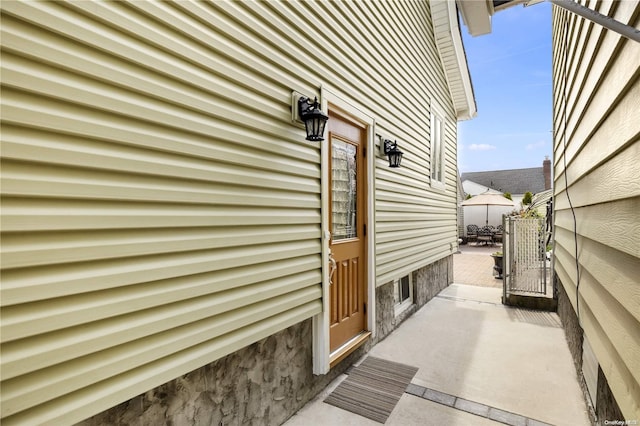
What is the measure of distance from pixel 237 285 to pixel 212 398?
0.66 m

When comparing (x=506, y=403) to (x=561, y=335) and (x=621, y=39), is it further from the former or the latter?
(x=621, y=39)

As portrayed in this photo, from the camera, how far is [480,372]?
10.2 ft

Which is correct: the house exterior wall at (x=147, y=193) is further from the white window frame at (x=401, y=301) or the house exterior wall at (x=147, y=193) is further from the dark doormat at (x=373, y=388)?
the white window frame at (x=401, y=301)

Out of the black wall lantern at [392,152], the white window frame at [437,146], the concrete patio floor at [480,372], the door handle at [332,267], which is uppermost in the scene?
the white window frame at [437,146]

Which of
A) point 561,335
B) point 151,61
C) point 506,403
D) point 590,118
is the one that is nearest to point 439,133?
point 561,335

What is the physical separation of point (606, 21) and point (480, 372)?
305 centimetres

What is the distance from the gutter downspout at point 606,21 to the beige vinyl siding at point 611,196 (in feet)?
0.72

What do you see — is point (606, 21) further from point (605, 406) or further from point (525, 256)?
point (525, 256)

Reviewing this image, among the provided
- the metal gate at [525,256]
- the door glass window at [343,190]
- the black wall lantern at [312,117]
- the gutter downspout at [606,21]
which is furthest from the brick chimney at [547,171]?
the gutter downspout at [606,21]

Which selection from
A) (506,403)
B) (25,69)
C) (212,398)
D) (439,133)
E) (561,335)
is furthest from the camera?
(439,133)

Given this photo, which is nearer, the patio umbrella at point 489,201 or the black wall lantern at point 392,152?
the black wall lantern at point 392,152

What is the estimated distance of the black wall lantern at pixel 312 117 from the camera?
7.57 feet

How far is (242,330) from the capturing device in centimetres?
196

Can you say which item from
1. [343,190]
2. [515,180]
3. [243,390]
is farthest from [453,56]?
[515,180]
